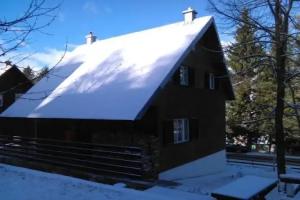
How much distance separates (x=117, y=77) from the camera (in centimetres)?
1622

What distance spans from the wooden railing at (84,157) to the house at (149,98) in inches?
41.4

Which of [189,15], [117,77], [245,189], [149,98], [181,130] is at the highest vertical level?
[189,15]

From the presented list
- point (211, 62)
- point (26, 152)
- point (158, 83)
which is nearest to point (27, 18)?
point (158, 83)

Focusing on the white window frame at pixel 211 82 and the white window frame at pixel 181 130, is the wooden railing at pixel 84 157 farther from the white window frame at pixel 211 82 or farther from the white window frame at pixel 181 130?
the white window frame at pixel 211 82

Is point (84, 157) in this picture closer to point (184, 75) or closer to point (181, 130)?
point (181, 130)

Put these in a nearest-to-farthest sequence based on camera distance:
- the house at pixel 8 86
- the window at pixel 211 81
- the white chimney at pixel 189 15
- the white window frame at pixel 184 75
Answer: the white window frame at pixel 184 75 < the white chimney at pixel 189 15 < the window at pixel 211 81 < the house at pixel 8 86

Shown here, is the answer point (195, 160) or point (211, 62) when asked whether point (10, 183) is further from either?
point (211, 62)

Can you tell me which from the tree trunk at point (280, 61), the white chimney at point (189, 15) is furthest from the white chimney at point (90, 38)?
the tree trunk at point (280, 61)

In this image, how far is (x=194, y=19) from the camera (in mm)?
19359

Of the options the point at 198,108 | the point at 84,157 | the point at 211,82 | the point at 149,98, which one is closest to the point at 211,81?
the point at 211,82

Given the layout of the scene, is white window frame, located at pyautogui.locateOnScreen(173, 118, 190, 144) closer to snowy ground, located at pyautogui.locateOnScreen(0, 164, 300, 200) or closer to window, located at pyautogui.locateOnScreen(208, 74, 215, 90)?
window, located at pyautogui.locateOnScreen(208, 74, 215, 90)

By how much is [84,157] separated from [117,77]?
3.68 m

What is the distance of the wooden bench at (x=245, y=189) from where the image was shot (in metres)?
7.02

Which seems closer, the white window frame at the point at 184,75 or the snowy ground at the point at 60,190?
the snowy ground at the point at 60,190
